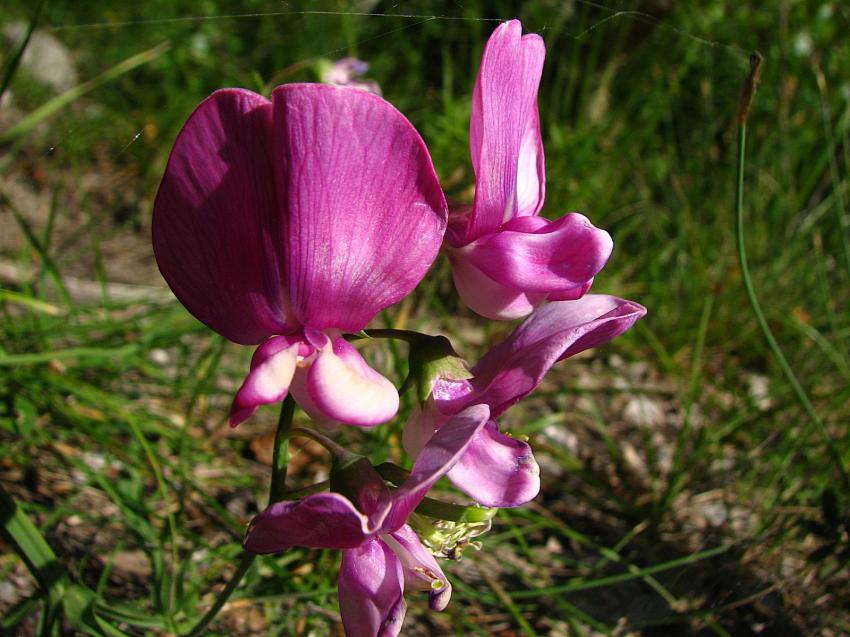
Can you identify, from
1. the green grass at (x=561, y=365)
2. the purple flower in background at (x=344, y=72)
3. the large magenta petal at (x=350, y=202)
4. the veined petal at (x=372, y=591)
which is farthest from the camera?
the purple flower in background at (x=344, y=72)

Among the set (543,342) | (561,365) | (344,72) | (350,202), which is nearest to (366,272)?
(350,202)

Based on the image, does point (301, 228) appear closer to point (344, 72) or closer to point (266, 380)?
point (266, 380)

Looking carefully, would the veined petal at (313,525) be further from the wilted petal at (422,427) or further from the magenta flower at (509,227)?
the magenta flower at (509,227)

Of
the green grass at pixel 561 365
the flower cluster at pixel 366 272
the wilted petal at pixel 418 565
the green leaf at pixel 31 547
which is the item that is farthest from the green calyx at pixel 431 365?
the green leaf at pixel 31 547

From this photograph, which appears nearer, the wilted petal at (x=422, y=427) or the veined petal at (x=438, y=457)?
the veined petal at (x=438, y=457)

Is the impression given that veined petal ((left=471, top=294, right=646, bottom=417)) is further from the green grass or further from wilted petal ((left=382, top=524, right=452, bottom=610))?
the green grass

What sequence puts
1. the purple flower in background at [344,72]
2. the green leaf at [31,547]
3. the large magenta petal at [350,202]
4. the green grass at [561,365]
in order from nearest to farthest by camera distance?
the large magenta petal at [350,202] → the green leaf at [31,547] → the green grass at [561,365] → the purple flower in background at [344,72]

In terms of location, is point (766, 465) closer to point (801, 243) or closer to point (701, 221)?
point (801, 243)

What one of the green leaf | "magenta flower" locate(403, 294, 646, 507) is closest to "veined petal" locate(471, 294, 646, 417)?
"magenta flower" locate(403, 294, 646, 507)
